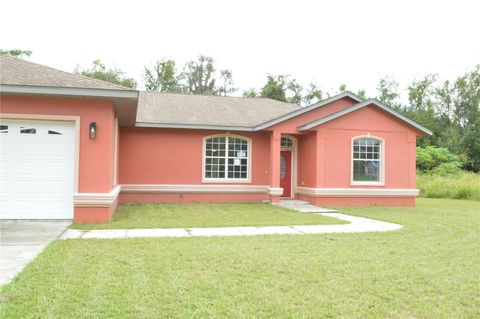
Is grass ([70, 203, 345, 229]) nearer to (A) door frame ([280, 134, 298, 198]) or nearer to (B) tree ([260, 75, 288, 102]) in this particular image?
(A) door frame ([280, 134, 298, 198])

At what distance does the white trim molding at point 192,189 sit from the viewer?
15.4 metres

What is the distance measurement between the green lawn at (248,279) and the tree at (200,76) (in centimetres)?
→ 4012

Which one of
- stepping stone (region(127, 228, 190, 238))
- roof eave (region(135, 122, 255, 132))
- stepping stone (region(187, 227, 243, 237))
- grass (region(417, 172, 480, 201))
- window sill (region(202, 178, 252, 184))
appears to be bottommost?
stepping stone (region(187, 227, 243, 237))

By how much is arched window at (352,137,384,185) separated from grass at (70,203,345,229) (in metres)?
3.80

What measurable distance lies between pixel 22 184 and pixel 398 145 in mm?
12735

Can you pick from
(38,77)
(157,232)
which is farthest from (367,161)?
(38,77)

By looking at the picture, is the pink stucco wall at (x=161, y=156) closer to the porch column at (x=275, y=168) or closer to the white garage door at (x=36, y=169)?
the porch column at (x=275, y=168)

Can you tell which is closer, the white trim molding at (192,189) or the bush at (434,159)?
the white trim molding at (192,189)

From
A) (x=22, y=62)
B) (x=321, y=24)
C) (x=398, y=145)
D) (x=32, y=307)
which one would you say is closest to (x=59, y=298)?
(x=32, y=307)

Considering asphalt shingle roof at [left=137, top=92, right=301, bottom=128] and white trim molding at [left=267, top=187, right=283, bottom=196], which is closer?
white trim molding at [left=267, top=187, right=283, bottom=196]

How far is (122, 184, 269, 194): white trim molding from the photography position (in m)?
15.4

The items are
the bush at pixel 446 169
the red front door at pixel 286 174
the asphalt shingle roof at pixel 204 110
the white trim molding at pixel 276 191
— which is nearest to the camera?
the white trim molding at pixel 276 191

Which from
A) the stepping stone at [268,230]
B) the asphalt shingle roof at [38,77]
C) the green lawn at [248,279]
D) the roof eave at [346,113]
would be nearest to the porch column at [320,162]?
the roof eave at [346,113]

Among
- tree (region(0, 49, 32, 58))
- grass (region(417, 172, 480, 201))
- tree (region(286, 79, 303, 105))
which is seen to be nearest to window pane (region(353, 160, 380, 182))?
grass (region(417, 172, 480, 201))
